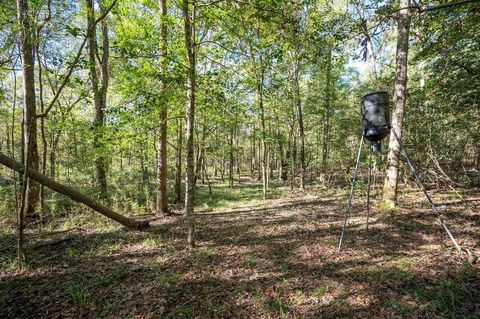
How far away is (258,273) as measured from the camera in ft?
13.0

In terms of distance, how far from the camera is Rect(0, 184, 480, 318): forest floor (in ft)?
9.98

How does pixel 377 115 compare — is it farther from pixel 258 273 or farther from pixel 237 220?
pixel 237 220

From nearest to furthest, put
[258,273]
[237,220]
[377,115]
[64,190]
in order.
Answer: [258,273]
[377,115]
[64,190]
[237,220]

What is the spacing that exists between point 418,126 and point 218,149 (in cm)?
758

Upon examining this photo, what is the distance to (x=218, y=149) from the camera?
10.4 meters

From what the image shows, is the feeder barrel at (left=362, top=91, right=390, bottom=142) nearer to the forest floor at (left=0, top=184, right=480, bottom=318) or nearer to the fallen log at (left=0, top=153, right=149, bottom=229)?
the forest floor at (left=0, top=184, right=480, bottom=318)

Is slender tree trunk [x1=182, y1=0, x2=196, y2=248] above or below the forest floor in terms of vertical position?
above

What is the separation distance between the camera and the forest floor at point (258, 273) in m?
3.04

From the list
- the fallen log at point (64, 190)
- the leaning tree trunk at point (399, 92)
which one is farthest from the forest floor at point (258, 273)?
the leaning tree trunk at point (399, 92)

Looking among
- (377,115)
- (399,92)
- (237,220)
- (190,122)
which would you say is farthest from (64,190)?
(399,92)

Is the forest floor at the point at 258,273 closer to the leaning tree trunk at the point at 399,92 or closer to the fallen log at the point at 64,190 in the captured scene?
the fallen log at the point at 64,190

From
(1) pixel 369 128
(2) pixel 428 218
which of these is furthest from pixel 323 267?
(2) pixel 428 218

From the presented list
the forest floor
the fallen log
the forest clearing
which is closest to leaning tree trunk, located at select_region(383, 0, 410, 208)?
the forest clearing

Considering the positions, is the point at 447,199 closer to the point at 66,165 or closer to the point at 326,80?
the point at 326,80
